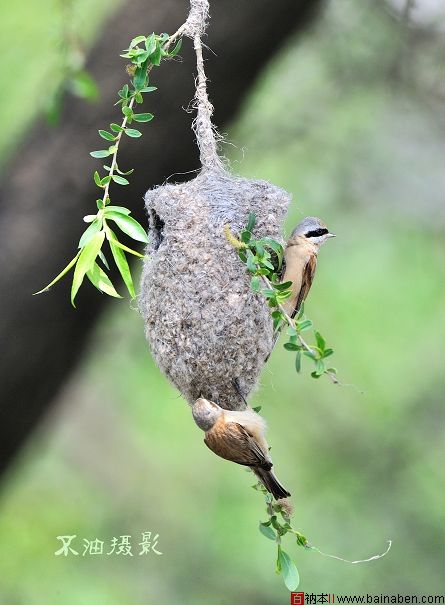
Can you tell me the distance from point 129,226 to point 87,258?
118mm

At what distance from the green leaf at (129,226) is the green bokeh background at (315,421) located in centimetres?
281

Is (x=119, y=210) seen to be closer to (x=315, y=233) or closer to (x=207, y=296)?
(x=207, y=296)

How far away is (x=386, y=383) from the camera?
5.24m

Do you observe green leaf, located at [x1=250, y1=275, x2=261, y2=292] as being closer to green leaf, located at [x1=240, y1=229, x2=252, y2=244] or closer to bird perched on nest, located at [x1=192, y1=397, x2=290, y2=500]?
green leaf, located at [x1=240, y1=229, x2=252, y2=244]

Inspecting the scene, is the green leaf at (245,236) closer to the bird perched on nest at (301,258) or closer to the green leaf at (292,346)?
the green leaf at (292,346)

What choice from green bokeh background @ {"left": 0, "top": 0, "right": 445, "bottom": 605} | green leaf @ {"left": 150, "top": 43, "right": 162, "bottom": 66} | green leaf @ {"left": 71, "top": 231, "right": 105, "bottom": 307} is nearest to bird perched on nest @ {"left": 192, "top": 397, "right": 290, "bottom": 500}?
green leaf @ {"left": 71, "top": 231, "right": 105, "bottom": 307}

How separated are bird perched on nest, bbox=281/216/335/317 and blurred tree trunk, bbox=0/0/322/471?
0.75 metres

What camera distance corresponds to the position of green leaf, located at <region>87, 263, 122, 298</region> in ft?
6.36

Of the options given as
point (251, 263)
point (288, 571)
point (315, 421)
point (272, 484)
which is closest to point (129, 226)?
point (251, 263)

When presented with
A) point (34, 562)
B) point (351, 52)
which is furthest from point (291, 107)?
point (34, 562)

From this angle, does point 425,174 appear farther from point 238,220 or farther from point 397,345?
point 238,220

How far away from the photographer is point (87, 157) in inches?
126

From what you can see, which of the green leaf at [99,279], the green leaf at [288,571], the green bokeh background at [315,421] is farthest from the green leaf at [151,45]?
the green bokeh background at [315,421]

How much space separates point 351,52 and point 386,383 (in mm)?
1987
